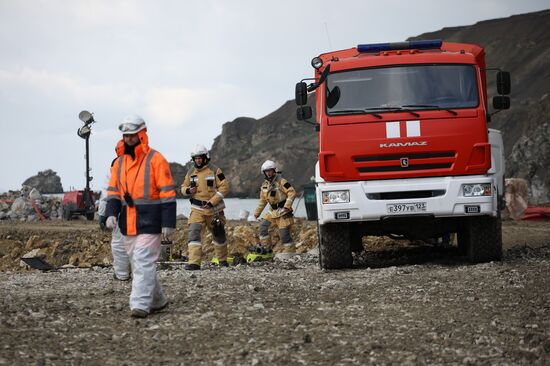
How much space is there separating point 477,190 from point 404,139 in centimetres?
126

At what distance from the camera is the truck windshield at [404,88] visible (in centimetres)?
1148

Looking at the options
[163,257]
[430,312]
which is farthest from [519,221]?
[430,312]

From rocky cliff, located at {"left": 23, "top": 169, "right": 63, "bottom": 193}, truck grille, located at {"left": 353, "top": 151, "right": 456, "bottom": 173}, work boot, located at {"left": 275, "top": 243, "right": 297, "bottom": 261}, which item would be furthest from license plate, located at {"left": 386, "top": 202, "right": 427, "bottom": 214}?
rocky cliff, located at {"left": 23, "top": 169, "right": 63, "bottom": 193}

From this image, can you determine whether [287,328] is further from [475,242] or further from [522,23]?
[522,23]

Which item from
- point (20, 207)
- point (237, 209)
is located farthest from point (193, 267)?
point (237, 209)

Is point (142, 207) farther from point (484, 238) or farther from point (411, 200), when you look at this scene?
point (484, 238)

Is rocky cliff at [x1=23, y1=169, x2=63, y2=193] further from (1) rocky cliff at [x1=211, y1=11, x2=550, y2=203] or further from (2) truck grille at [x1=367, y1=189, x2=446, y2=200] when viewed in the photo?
(2) truck grille at [x1=367, y1=189, x2=446, y2=200]

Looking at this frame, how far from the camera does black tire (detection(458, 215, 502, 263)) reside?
1209 centimetres

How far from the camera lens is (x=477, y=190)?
1139 cm

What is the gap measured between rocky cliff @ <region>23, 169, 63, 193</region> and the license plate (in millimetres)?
125562

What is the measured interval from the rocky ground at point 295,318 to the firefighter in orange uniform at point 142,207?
371mm

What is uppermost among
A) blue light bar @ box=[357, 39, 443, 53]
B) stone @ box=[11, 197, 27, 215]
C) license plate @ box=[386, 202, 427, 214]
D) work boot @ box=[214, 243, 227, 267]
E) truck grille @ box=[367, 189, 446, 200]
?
blue light bar @ box=[357, 39, 443, 53]

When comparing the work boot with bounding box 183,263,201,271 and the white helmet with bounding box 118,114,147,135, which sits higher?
→ the white helmet with bounding box 118,114,147,135

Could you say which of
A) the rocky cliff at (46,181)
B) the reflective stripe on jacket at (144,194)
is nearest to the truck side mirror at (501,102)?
the reflective stripe on jacket at (144,194)
